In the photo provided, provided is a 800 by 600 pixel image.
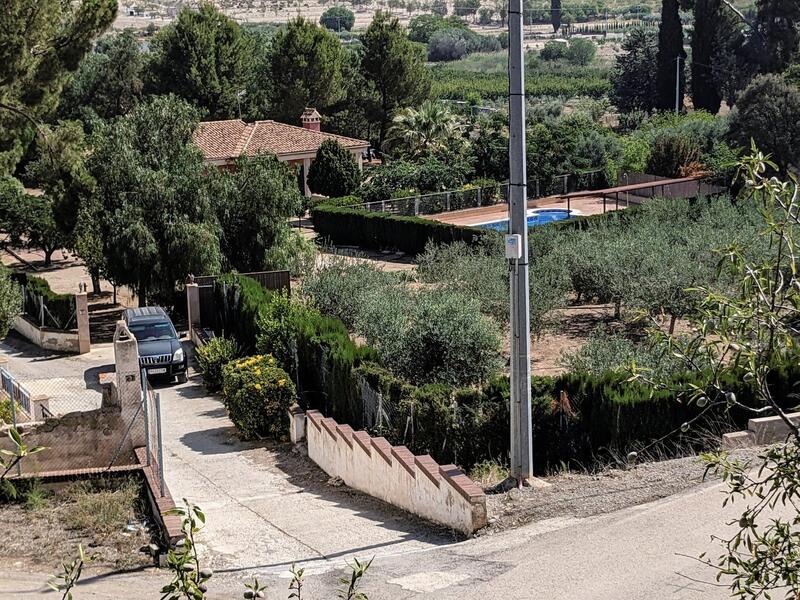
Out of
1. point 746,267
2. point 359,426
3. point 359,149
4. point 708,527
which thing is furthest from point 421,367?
point 359,149

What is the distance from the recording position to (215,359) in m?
24.0

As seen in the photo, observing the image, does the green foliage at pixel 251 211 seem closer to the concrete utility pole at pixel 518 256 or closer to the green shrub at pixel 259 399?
the green shrub at pixel 259 399

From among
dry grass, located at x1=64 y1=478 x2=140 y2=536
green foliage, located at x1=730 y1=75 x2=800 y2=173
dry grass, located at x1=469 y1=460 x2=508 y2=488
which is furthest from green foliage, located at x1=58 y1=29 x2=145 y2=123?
dry grass, located at x1=469 y1=460 x2=508 y2=488

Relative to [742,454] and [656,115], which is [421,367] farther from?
[656,115]

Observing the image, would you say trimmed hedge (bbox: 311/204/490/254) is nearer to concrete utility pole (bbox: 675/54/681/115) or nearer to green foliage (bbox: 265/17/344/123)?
green foliage (bbox: 265/17/344/123)

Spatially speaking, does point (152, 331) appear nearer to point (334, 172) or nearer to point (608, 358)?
point (608, 358)

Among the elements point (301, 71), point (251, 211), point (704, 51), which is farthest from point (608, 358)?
point (704, 51)

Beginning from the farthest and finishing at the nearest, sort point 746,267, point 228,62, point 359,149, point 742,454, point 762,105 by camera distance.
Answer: point 228,62 → point 359,149 → point 762,105 → point 742,454 → point 746,267

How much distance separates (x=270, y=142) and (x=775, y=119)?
870 inches

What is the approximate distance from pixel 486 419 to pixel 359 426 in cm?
277

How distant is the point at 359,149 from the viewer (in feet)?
183

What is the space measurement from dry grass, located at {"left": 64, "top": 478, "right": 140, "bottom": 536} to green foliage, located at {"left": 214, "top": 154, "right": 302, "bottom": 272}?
15.9 meters

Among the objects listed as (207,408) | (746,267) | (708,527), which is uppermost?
(746,267)

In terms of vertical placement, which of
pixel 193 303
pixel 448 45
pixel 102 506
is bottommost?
pixel 102 506
